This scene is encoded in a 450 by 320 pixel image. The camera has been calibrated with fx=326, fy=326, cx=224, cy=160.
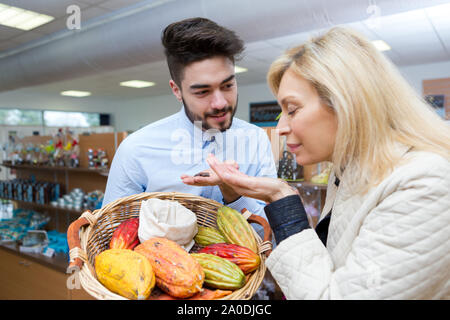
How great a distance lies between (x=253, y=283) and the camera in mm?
937

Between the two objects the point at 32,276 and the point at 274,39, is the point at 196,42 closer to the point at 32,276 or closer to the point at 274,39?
the point at 32,276

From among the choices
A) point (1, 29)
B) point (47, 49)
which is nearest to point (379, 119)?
point (47, 49)

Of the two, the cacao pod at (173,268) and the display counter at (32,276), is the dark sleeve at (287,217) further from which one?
the display counter at (32,276)

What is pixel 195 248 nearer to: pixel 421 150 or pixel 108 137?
pixel 421 150

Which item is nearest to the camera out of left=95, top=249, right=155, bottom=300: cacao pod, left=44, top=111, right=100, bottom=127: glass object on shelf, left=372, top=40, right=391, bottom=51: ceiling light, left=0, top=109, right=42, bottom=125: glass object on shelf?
left=95, top=249, right=155, bottom=300: cacao pod

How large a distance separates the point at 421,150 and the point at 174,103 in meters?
10.8

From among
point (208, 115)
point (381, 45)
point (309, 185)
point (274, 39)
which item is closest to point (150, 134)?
point (208, 115)

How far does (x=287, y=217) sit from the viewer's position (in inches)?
34.8

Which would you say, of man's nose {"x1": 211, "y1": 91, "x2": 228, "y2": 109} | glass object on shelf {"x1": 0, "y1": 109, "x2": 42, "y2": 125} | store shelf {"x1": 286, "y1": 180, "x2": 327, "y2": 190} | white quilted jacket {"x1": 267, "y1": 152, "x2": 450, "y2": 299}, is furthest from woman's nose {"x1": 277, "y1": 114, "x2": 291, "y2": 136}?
glass object on shelf {"x1": 0, "y1": 109, "x2": 42, "y2": 125}

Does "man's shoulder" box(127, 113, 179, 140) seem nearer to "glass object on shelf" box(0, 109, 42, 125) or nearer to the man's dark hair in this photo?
the man's dark hair

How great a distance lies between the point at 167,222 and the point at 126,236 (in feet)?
0.46

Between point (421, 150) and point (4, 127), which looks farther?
point (4, 127)

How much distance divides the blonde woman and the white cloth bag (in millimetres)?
221

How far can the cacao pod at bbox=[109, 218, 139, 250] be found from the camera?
103 centimetres
